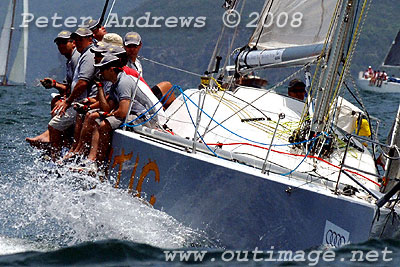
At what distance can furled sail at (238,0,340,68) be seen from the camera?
7.08 m

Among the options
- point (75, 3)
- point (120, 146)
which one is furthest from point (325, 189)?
point (75, 3)

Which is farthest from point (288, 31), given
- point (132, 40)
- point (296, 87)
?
point (132, 40)

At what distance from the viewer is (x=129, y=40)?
668 centimetres

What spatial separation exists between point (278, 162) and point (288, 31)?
2174 mm

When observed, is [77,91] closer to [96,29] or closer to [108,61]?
[108,61]

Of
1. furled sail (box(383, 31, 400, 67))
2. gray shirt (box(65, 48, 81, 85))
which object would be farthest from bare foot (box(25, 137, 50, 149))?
furled sail (box(383, 31, 400, 67))

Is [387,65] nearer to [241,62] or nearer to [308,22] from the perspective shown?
[308,22]

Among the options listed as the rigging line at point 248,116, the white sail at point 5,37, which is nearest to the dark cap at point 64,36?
the rigging line at point 248,116

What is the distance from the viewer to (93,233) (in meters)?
5.54

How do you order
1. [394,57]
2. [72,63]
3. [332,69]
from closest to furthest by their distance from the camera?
[394,57] < [332,69] < [72,63]

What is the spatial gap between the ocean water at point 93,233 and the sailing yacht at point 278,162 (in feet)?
0.38

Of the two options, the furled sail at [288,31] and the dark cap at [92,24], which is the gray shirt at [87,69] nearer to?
the dark cap at [92,24]

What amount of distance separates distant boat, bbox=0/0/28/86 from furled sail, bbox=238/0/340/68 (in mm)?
31204

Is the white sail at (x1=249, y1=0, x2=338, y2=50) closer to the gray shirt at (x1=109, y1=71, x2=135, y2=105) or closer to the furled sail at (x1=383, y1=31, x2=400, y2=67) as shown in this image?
the furled sail at (x1=383, y1=31, x2=400, y2=67)
